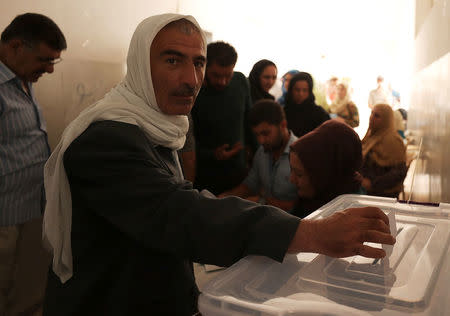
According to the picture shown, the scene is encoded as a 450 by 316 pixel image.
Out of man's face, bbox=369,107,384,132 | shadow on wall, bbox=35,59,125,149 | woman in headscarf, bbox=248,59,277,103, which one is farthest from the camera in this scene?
woman in headscarf, bbox=248,59,277,103

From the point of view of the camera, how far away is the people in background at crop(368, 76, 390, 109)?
19.9 feet

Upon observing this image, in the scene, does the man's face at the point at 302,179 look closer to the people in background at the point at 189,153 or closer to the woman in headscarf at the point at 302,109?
the people in background at the point at 189,153

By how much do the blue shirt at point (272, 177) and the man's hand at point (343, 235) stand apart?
115 centimetres

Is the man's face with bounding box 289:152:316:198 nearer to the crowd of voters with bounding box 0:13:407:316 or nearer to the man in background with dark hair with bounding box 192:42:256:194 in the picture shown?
the crowd of voters with bounding box 0:13:407:316

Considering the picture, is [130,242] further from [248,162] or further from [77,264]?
[248,162]

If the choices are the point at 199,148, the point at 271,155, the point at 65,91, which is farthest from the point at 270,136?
the point at 65,91

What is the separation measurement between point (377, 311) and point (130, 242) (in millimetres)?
480

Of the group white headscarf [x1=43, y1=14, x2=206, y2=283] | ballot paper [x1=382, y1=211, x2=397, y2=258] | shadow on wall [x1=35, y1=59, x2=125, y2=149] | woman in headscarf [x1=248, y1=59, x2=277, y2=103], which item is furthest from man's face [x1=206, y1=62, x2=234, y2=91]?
ballot paper [x1=382, y1=211, x2=397, y2=258]

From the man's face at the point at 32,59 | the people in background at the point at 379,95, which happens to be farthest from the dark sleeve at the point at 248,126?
the people in background at the point at 379,95

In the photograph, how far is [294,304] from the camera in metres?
0.50

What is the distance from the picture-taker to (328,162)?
1.50m

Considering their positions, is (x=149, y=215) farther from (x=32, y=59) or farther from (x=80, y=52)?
(x=80, y=52)

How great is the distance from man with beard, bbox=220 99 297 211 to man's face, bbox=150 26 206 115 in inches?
37.8

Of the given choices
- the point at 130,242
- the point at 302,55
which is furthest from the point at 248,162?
the point at 302,55
